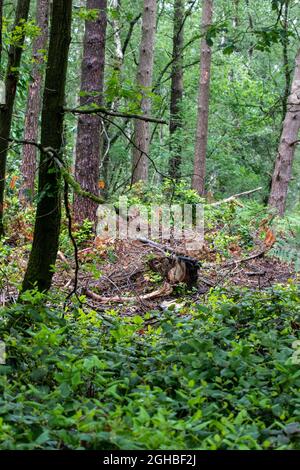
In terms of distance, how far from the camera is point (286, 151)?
1311cm

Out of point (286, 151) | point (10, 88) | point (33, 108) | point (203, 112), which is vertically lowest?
point (10, 88)

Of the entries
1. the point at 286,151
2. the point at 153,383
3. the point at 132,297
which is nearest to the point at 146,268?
the point at 132,297

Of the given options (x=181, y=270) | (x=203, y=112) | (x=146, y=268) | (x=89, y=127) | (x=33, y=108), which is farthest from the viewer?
(x=203, y=112)

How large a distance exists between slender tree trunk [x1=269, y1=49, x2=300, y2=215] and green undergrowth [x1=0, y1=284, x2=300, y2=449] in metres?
8.42

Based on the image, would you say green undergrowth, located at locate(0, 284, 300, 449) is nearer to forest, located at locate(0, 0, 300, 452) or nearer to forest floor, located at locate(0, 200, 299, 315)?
forest, located at locate(0, 0, 300, 452)

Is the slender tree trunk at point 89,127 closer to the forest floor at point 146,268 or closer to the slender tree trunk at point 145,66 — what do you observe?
the forest floor at point 146,268

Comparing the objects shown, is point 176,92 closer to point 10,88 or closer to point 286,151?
point 286,151

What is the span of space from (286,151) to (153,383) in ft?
33.0

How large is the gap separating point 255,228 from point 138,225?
2.41m

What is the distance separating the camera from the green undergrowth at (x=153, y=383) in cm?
302

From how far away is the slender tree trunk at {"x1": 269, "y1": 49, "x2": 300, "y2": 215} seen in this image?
42.4ft

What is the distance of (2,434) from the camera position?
2.99 meters

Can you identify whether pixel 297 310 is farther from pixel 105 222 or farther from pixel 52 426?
pixel 105 222

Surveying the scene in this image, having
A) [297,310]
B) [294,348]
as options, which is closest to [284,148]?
[297,310]
